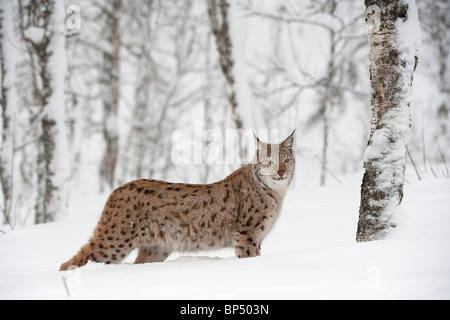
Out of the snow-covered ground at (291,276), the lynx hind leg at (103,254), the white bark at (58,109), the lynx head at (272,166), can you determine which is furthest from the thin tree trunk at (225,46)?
the lynx hind leg at (103,254)

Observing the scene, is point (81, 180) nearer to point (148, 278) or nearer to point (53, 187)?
point (53, 187)

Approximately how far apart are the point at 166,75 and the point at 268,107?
511 cm

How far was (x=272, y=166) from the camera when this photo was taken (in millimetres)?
4738

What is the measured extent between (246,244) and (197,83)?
19.2 metres

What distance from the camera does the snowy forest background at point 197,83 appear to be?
12641 mm

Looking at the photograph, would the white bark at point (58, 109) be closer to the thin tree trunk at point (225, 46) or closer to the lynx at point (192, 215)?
the thin tree trunk at point (225, 46)

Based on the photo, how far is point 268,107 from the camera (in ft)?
53.7

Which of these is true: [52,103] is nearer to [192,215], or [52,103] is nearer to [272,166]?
[192,215]

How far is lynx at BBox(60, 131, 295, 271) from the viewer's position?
4.41 metres

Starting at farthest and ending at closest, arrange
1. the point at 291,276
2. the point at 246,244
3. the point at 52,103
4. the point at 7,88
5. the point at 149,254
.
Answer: the point at 7,88 < the point at 52,103 < the point at 149,254 < the point at 246,244 < the point at 291,276

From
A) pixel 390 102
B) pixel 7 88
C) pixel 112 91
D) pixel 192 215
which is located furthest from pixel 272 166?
pixel 112 91

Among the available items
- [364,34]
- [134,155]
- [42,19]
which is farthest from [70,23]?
[134,155]

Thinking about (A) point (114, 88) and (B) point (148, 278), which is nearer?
(B) point (148, 278)

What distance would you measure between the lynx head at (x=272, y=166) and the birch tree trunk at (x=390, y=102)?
0.93 m
